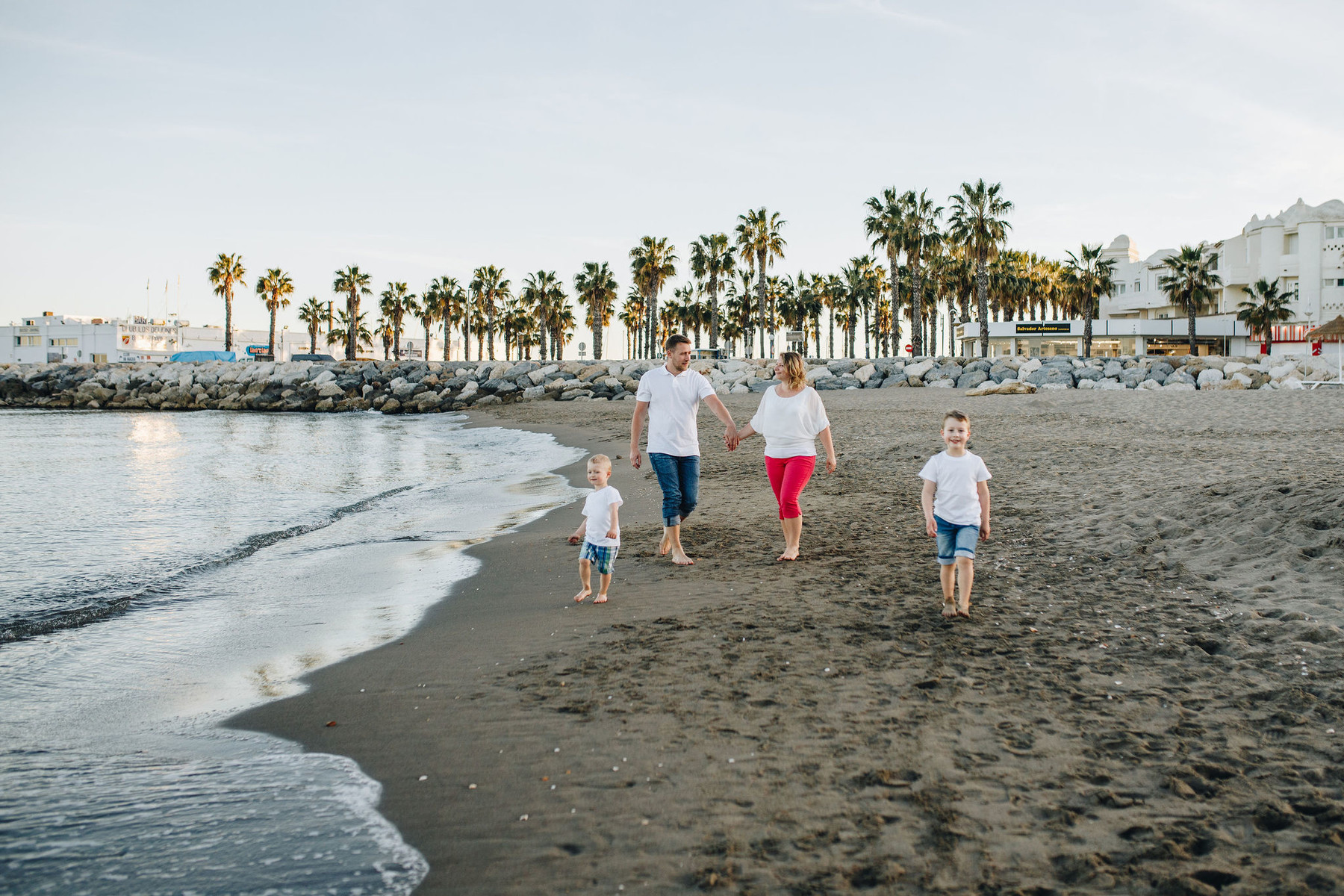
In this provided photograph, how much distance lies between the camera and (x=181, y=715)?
4281 mm

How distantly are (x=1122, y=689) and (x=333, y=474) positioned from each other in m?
14.9

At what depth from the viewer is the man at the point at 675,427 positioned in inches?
264

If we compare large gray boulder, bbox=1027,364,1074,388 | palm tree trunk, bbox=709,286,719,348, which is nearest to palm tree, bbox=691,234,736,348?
palm tree trunk, bbox=709,286,719,348

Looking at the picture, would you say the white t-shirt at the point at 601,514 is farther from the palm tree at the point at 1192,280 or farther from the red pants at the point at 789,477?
the palm tree at the point at 1192,280

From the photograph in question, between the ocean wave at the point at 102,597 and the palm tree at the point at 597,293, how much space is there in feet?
193

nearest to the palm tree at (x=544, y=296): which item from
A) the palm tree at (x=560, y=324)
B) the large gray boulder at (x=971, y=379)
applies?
the palm tree at (x=560, y=324)

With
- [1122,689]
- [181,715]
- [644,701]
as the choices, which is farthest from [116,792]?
[1122,689]

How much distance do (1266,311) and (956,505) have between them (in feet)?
206

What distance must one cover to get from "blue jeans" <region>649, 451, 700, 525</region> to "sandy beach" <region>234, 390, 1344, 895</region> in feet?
1.43

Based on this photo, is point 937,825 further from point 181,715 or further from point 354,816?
point 181,715

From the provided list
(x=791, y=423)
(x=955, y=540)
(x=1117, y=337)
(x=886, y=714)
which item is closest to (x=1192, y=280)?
(x=1117, y=337)

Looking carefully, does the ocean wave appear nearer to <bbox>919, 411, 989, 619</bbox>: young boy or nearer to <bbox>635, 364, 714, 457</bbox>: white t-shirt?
<bbox>635, 364, 714, 457</bbox>: white t-shirt

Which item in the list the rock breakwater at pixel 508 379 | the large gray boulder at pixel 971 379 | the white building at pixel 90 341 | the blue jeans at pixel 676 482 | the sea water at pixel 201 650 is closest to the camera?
the sea water at pixel 201 650

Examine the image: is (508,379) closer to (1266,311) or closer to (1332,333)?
(1332,333)
